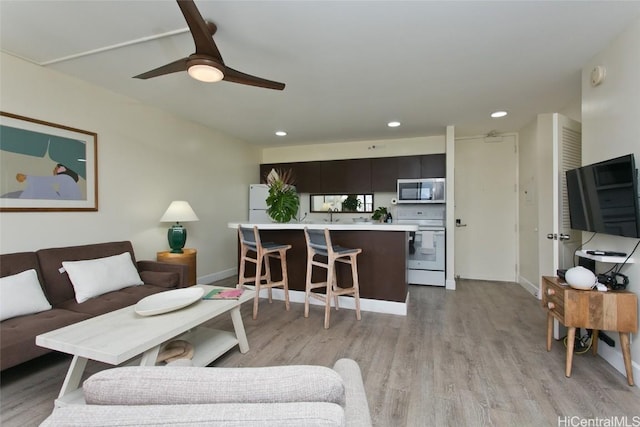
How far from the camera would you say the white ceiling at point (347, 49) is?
1.88 metres

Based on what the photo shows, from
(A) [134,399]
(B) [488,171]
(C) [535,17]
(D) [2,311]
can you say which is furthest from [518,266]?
(D) [2,311]

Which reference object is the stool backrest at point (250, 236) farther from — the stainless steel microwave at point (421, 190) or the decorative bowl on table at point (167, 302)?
the stainless steel microwave at point (421, 190)

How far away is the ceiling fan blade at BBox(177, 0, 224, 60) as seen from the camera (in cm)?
148

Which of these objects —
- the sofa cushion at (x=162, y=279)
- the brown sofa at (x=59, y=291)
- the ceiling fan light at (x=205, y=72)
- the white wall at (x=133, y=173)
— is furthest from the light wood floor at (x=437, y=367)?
the ceiling fan light at (x=205, y=72)

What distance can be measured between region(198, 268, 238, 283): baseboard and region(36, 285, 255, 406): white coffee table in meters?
2.40

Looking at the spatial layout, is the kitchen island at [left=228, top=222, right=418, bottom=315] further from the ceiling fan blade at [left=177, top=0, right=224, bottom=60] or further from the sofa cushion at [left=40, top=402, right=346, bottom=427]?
the sofa cushion at [left=40, top=402, right=346, bottom=427]

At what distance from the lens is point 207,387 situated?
73cm

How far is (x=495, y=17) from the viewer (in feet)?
6.33

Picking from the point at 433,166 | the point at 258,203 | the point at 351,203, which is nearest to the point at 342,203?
the point at 351,203

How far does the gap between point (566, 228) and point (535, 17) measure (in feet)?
5.66

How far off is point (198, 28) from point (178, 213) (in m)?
2.56

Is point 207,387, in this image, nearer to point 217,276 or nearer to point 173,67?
point 173,67

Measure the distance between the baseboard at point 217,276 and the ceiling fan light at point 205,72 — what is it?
325 centimetres

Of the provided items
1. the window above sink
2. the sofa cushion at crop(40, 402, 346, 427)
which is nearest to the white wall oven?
the window above sink
